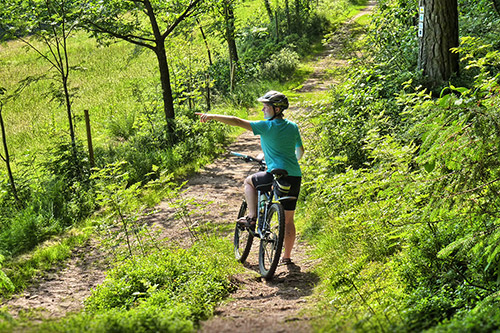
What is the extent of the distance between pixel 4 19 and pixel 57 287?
22.4 ft

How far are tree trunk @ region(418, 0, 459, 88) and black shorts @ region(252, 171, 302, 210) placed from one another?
4695 millimetres

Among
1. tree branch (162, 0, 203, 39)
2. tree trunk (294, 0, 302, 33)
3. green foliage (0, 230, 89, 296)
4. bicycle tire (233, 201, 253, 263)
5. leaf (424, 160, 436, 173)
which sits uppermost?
tree trunk (294, 0, 302, 33)

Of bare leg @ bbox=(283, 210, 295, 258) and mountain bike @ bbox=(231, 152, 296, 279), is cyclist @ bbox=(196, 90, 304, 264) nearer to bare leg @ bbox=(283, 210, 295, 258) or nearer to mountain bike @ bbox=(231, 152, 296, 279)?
bare leg @ bbox=(283, 210, 295, 258)

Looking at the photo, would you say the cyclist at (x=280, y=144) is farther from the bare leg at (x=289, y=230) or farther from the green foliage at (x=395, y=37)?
the green foliage at (x=395, y=37)

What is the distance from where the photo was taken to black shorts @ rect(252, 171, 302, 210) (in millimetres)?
6152

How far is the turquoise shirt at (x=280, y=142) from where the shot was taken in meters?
6.09

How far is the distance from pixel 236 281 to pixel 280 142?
5.75ft

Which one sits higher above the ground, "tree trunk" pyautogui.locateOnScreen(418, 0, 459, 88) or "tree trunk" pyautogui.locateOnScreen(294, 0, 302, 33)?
"tree trunk" pyautogui.locateOnScreen(294, 0, 302, 33)

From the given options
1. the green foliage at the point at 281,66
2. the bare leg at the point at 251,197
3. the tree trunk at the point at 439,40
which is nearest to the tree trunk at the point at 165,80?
the tree trunk at the point at 439,40

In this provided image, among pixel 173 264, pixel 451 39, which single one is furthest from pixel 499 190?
pixel 451 39

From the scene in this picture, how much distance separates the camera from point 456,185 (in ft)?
13.7

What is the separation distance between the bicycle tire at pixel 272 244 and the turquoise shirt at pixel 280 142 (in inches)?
20.6

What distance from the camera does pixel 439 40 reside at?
9258 millimetres

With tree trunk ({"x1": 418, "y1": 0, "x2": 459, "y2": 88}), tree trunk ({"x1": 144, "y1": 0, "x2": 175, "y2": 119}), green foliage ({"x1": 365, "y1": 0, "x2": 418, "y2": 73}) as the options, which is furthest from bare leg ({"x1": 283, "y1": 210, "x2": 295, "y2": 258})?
tree trunk ({"x1": 144, "y1": 0, "x2": 175, "y2": 119})
